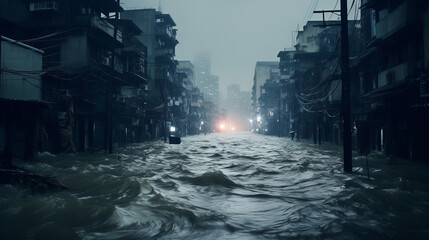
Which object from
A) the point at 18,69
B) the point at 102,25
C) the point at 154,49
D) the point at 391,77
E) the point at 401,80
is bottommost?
the point at 401,80

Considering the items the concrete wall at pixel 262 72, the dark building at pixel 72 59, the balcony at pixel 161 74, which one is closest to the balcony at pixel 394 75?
the dark building at pixel 72 59

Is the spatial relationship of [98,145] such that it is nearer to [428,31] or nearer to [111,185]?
[111,185]

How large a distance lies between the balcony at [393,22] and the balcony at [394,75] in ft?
8.54

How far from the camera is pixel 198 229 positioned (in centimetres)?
705

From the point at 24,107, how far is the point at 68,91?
8095 mm

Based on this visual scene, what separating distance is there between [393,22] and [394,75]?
384 cm

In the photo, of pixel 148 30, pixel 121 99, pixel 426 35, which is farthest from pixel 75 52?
pixel 148 30

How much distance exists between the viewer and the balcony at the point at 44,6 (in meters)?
30.1

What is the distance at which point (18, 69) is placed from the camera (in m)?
20.6

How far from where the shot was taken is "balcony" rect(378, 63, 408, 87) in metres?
21.3

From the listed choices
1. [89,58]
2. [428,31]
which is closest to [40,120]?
[89,58]

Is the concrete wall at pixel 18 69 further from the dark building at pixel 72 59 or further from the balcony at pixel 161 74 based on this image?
the balcony at pixel 161 74

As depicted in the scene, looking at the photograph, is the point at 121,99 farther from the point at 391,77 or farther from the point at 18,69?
the point at 391,77

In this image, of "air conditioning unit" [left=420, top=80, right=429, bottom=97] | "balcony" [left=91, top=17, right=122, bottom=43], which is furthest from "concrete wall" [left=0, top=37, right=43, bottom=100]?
"air conditioning unit" [left=420, top=80, right=429, bottom=97]
